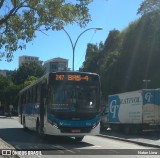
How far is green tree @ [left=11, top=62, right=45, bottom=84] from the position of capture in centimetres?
9244

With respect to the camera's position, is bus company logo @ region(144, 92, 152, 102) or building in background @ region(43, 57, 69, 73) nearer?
bus company logo @ region(144, 92, 152, 102)

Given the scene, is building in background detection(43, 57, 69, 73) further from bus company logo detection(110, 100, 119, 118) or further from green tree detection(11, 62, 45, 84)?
bus company logo detection(110, 100, 119, 118)

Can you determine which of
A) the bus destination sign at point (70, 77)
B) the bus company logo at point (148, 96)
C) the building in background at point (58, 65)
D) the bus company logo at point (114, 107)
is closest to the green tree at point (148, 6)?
the building in background at point (58, 65)

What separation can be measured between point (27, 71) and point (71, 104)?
75.0 m

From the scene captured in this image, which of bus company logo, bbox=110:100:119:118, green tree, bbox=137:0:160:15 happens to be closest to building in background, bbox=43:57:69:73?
green tree, bbox=137:0:160:15

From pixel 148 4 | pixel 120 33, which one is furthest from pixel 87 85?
pixel 120 33

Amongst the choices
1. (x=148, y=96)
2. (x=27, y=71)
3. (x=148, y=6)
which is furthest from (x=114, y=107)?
(x=27, y=71)

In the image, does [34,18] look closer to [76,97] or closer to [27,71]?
[76,97]

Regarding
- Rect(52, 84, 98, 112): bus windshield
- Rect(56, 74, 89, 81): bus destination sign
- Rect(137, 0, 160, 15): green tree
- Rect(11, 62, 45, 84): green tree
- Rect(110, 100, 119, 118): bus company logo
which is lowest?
Rect(110, 100, 119, 118): bus company logo

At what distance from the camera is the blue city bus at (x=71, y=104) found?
754 inches

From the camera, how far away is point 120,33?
234 feet

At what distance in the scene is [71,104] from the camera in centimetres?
1923

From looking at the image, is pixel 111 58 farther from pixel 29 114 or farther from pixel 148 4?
pixel 29 114

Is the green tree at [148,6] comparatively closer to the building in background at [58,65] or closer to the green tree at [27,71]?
the building in background at [58,65]
